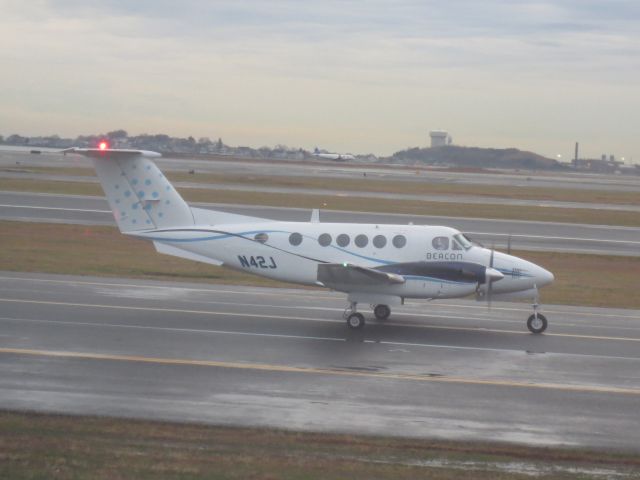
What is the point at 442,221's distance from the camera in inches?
1991

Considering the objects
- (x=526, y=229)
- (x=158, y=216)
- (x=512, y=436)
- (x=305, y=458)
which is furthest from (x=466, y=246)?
(x=526, y=229)

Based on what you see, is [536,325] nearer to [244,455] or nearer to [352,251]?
[352,251]

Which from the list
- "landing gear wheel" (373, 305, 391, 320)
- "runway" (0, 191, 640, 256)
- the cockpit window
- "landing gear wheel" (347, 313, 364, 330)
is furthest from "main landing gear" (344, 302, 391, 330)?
"runway" (0, 191, 640, 256)

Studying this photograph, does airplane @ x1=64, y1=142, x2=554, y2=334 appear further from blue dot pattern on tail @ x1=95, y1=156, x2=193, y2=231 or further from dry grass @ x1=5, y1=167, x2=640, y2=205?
dry grass @ x1=5, y1=167, x2=640, y2=205

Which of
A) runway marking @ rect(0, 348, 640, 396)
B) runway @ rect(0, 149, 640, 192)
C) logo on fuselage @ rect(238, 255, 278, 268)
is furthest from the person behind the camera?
runway @ rect(0, 149, 640, 192)

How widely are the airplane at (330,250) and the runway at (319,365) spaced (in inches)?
37.6

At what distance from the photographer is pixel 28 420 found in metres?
13.0

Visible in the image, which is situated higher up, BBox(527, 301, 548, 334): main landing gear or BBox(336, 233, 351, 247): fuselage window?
BBox(336, 233, 351, 247): fuselage window

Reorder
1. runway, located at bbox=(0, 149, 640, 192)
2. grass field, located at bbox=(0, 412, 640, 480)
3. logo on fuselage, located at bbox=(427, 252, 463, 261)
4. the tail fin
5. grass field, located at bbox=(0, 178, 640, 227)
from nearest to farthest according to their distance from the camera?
1. grass field, located at bbox=(0, 412, 640, 480)
2. logo on fuselage, located at bbox=(427, 252, 463, 261)
3. the tail fin
4. grass field, located at bbox=(0, 178, 640, 227)
5. runway, located at bbox=(0, 149, 640, 192)

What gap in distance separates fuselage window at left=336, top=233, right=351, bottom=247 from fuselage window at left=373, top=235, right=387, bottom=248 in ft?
2.11

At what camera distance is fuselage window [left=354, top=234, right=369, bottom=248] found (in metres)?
22.3

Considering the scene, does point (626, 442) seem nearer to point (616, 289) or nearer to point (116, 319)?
point (116, 319)

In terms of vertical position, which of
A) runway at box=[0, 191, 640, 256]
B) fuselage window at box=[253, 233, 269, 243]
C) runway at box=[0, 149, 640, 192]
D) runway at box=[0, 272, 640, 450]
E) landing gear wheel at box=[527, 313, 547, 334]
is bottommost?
runway at box=[0, 272, 640, 450]

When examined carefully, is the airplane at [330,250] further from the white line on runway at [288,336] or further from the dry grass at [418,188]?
the dry grass at [418,188]
